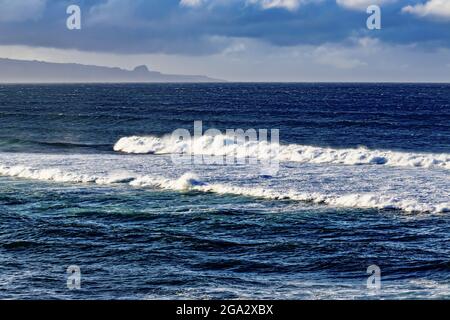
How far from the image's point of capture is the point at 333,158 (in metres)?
43.9

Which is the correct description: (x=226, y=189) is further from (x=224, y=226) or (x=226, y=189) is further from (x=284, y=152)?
(x=284, y=152)

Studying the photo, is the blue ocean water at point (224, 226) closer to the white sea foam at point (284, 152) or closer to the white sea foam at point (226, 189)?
the white sea foam at point (226, 189)

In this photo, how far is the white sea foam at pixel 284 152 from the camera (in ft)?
139

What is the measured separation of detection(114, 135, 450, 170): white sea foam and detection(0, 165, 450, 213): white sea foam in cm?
1268

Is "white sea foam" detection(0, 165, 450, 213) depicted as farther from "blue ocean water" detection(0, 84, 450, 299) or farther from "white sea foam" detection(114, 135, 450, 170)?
"white sea foam" detection(114, 135, 450, 170)

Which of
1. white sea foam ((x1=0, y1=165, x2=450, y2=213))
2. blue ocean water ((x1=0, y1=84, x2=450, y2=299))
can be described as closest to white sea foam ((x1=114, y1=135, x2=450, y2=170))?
blue ocean water ((x1=0, y1=84, x2=450, y2=299))

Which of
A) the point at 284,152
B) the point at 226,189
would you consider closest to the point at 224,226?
the point at 226,189

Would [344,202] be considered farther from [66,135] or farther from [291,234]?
[66,135]

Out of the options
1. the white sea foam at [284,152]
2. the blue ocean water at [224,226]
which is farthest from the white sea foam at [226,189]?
the white sea foam at [284,152]

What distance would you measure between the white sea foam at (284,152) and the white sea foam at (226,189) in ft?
41.6

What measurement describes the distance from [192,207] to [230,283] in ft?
33.5

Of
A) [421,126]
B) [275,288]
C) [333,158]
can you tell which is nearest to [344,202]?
[275,288]
